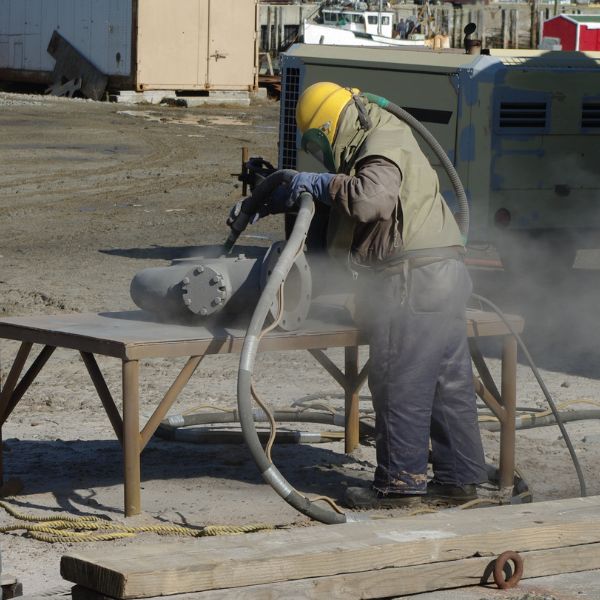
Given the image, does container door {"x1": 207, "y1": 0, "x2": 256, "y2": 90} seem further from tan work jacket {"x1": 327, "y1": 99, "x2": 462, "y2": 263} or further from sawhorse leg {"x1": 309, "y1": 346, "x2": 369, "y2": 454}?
tan work jacket {"x1": 327, "y1": 99, "x2": 462, "y2": 263}

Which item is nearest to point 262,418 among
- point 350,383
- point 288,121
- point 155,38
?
point 350,383

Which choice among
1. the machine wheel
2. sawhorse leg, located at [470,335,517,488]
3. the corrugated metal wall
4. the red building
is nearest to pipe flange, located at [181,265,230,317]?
sawhorse leg, located at [470,335,517,488]

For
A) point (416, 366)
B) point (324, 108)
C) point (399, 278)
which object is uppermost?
point (324, 108)

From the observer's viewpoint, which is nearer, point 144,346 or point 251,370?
point 251,370

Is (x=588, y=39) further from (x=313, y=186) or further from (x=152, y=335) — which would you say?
(x=152, y=335)

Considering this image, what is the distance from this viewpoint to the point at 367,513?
19.0ft

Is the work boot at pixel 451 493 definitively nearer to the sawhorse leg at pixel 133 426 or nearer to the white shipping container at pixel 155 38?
the sawhorse leg at pixel 133 426

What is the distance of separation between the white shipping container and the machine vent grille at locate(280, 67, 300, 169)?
1648 centimetres

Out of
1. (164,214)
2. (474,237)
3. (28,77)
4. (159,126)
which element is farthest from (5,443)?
(28,77)

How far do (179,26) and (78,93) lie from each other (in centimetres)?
292

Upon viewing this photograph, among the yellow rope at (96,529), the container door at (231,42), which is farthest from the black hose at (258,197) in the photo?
the container door at (231,42)

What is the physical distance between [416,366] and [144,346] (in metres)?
1.11

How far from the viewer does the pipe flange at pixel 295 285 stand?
5.77 metres

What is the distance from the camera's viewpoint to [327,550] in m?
4.38
